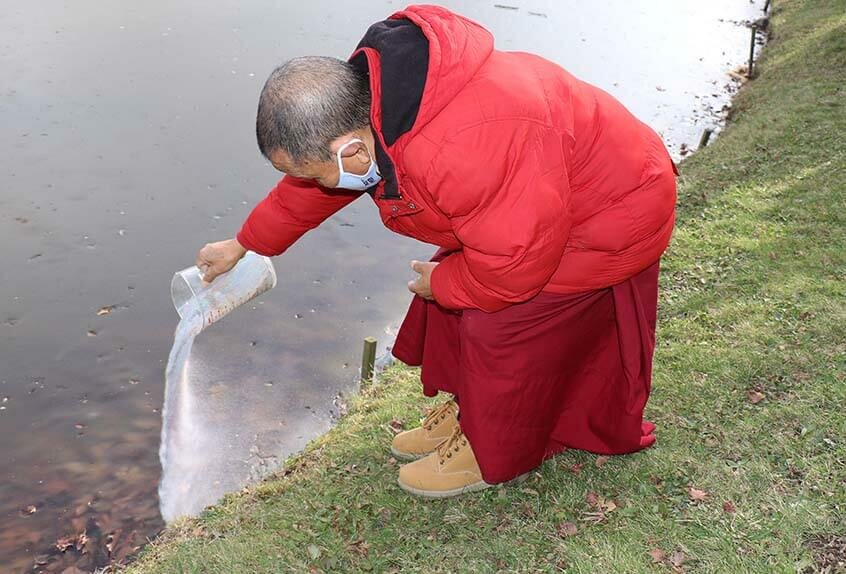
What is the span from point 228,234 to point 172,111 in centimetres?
344

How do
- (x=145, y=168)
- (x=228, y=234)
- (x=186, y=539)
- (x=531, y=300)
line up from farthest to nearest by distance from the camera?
(x=145, y=168)
(x=228, y=234)
(x=186, y=539)
(x=531, y=300)

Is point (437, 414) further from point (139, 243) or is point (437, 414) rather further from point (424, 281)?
point (139, 243)

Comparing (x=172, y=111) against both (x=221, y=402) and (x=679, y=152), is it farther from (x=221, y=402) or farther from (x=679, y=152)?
(x=679, y=152)

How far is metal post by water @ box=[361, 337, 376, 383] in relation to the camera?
5.97 m

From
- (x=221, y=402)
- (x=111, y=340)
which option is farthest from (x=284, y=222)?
(x=111, y=340)

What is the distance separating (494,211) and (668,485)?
1947mm

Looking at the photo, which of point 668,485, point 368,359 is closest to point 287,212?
point 668,485

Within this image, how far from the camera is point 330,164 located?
8.05 feet

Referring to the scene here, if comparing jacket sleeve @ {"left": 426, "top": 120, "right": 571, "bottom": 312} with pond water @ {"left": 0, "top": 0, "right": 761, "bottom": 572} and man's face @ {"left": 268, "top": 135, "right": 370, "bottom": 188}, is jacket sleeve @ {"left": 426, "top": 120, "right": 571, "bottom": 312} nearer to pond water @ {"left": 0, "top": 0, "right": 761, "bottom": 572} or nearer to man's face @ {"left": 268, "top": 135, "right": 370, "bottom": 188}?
man's face @ {"left": 268, "top": 135, "right": 370, "bottom": 188}

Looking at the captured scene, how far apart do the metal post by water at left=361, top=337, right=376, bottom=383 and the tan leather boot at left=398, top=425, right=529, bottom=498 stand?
2273 millimetres

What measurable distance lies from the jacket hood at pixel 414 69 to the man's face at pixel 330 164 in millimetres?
114

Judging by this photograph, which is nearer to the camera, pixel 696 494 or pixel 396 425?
pixel 696 494

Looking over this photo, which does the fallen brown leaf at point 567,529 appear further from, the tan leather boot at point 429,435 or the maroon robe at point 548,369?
the tan leather boot at point 429,435

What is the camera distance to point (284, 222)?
3.31 meters
